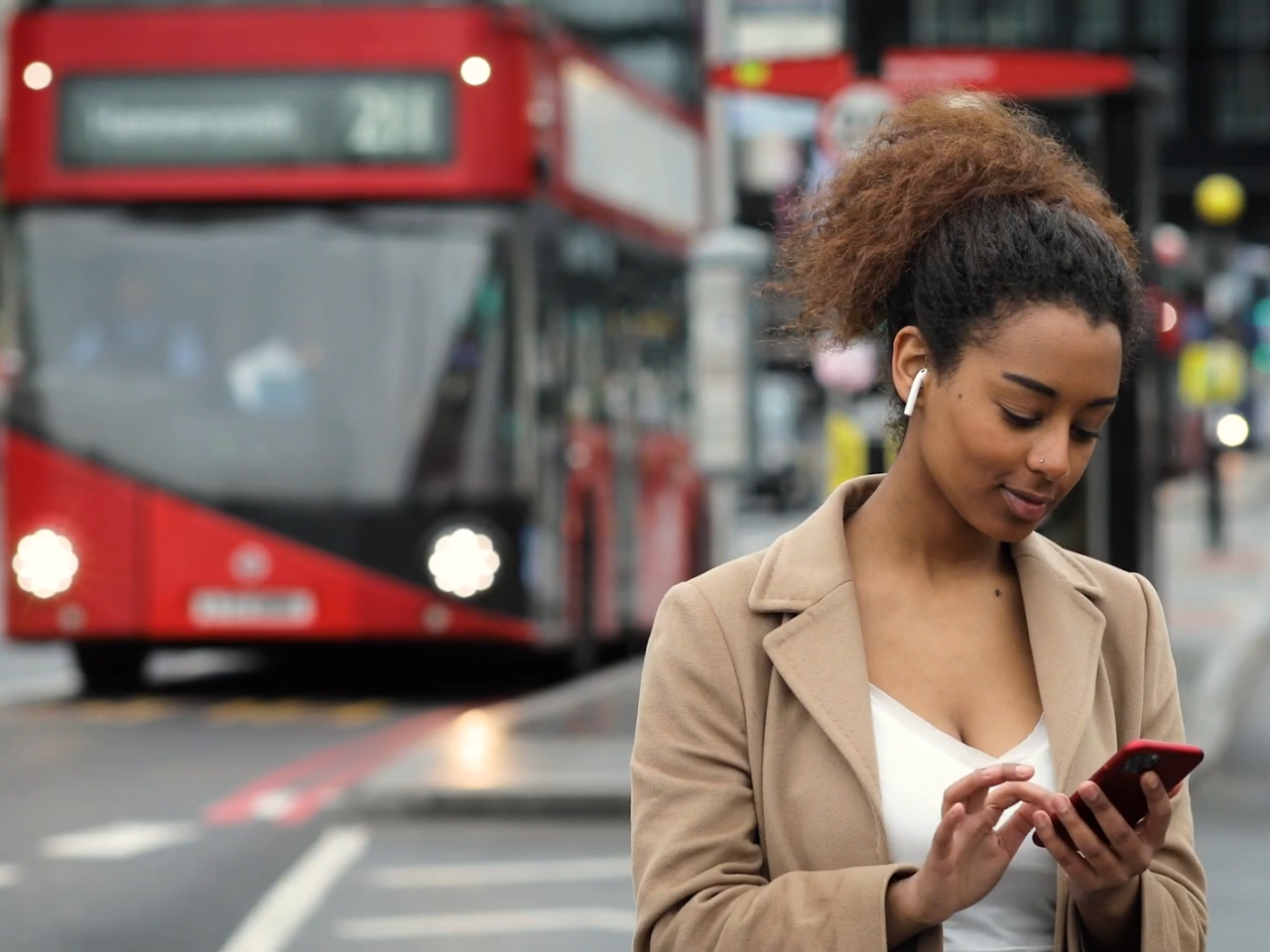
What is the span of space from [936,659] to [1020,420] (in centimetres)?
27

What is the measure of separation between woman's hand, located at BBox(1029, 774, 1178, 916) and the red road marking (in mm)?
8214

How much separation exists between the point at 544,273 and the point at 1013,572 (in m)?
12.0

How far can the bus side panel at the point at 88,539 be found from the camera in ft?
48.1

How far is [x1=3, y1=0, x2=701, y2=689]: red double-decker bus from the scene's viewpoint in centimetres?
1448

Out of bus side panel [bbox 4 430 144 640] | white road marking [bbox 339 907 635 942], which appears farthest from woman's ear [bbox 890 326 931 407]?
bus side panel [bbox 4 430 144 640]

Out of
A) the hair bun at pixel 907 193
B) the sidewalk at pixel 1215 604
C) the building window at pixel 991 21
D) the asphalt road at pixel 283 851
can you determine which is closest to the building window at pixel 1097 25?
the building window at pixel 991 21

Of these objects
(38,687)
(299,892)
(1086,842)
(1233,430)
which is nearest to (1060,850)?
(1086,842)

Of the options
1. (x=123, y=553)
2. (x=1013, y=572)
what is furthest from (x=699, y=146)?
(x=1013, y=572)

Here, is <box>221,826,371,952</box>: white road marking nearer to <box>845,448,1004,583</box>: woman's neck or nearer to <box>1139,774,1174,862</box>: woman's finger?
<box>845,448,1004,583</box>: woman's neck

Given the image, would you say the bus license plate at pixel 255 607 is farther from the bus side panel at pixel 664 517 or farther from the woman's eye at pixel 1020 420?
the woman's eye at pixel 1020 420

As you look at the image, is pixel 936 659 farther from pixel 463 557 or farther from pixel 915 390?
pixel 463 557

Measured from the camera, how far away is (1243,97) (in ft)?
270

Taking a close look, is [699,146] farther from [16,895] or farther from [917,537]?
[917,537]

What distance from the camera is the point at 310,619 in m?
14.7
